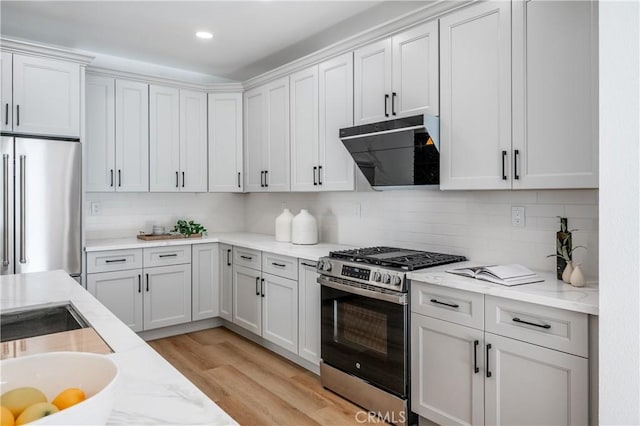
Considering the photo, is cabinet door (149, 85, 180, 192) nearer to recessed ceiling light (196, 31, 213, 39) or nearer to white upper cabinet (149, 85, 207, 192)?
white upper cabinet (149, 85, 207, 192)

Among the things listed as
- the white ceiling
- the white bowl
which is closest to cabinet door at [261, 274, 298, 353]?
the white ceiling

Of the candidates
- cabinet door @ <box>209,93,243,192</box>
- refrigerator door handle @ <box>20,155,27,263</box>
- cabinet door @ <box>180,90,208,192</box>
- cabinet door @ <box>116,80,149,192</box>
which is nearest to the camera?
refrigerator door handle @ <box>20,155,27,263</box>

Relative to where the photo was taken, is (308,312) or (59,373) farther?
(308,312)

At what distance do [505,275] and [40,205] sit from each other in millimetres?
3205

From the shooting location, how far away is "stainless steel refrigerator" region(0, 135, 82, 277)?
3.23 metres

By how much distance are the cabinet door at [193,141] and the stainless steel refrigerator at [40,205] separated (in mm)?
1095

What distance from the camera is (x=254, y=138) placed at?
443 centimetres

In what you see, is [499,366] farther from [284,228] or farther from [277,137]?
[277,137]

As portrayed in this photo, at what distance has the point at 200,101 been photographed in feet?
15.0

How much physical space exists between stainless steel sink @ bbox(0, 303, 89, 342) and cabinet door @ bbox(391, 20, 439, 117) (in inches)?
85.2

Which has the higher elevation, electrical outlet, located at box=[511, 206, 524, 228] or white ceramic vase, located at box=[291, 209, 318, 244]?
electrical outlet, located at box=[511, 206, 524, 228]

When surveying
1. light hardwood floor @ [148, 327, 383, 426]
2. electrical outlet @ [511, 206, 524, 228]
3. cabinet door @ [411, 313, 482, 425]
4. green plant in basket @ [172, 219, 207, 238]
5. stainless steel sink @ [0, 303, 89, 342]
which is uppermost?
electrical outlet @ [511, 206, 524, 228]

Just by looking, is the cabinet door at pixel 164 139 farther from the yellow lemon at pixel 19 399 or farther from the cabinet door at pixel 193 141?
the yellow lemon at pixel 19 399

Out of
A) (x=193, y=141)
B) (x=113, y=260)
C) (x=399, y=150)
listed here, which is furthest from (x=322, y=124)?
(x=113, y=260)
